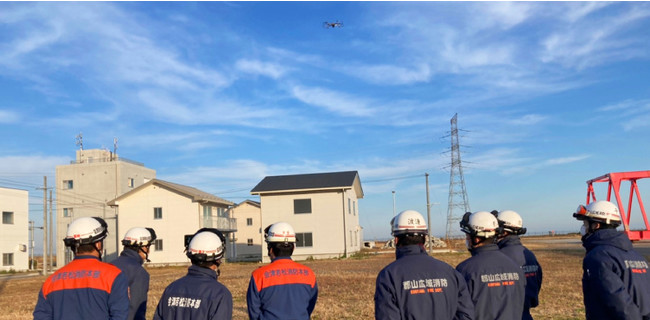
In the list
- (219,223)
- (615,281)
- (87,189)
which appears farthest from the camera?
(87,189)

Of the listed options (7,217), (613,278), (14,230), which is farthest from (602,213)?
(7,217)

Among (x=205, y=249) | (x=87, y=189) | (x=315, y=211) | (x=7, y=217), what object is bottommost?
(x=205, y=249)

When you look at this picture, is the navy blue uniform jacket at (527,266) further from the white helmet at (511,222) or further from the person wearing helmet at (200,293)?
the person wearing helmet at (200,293)

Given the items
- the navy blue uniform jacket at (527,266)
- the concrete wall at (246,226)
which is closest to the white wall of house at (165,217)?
the concrete wall at (246,226)

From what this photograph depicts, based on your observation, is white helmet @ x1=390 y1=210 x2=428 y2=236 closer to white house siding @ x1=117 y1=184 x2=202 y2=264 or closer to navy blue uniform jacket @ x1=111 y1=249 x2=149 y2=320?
navy blue uniform jacket @ x1=111 y1=249 x2=149 y2=320

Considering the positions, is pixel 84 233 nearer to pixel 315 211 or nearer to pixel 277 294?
pixel 277 294
